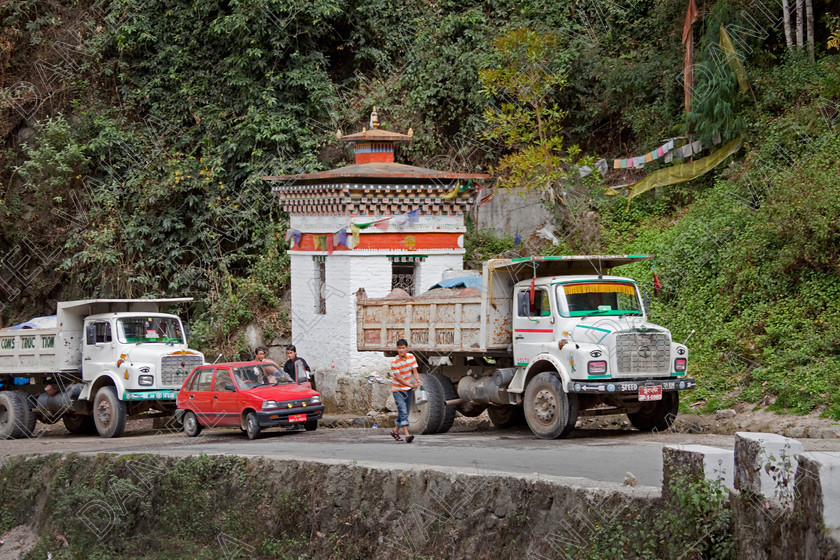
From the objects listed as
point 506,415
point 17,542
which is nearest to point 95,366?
point 17,542

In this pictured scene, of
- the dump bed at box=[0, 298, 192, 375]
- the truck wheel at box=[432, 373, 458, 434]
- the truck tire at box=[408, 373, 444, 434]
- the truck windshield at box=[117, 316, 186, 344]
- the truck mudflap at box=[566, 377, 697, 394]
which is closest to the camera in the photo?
the truck mudflap at box=[566, 377, 697, 394]

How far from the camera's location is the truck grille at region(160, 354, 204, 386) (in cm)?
1995

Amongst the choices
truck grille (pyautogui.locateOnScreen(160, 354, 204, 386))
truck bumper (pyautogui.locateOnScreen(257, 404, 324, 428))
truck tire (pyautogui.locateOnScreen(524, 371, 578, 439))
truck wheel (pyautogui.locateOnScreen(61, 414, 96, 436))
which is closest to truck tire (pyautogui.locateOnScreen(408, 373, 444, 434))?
truck bumper (pyautogui.locateOnScreen(257, 404, 324, 428))

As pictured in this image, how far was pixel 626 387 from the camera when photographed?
14.4 m

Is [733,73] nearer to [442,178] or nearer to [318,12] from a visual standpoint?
[442,178]

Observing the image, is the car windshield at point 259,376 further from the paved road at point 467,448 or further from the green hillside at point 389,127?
the green hillside at point 389,127

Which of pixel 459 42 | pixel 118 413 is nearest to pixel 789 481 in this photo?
pixel 118 413

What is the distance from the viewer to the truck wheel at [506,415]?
1762cm

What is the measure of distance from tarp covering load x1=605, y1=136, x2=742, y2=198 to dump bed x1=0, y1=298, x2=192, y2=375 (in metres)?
11.5

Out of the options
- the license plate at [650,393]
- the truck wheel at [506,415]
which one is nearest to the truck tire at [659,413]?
the license plate at [650,393]

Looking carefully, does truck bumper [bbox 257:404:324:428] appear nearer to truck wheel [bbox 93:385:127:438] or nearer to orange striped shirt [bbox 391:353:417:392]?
orange striped shirt [bbox 391:353:417:392]

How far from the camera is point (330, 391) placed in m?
23.3

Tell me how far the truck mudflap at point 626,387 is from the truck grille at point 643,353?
0.20 meters

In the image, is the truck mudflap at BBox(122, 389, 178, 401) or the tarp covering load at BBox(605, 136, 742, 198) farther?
the tarp covering load at BBox(605, 136, 742, 198)
